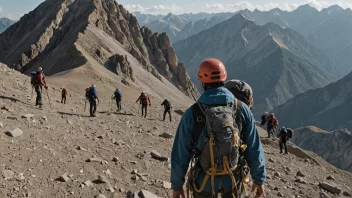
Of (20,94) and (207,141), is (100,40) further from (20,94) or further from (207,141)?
(207,141)

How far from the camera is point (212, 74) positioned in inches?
222

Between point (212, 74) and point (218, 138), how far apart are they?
1.02 metres

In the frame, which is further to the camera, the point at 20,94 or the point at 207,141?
the point at 20,94

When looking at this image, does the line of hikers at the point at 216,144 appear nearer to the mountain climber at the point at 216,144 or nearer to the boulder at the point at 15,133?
the mountain climber at the point at 216,144

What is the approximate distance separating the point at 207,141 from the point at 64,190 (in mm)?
5605

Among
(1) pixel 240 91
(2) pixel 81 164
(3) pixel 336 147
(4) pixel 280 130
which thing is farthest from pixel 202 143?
(3) pixel 336 147

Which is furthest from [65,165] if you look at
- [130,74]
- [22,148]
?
[130,74]

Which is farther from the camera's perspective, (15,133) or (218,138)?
(15,133)

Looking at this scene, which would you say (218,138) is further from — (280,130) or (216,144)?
(280,130)

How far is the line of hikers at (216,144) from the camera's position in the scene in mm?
5363

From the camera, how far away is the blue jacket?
5527mm

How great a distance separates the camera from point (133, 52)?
4304 inches

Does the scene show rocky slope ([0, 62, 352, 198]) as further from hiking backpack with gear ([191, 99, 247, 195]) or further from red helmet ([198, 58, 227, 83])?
red helmet ([198, 58, 227, 83])

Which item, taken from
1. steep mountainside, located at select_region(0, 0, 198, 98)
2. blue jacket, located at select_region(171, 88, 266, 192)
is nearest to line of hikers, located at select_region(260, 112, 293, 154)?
blue jacket, located at select_region(171, 88, 266, 192)
